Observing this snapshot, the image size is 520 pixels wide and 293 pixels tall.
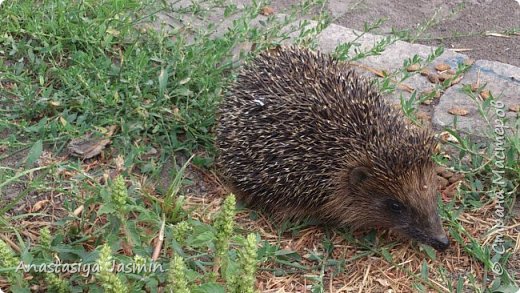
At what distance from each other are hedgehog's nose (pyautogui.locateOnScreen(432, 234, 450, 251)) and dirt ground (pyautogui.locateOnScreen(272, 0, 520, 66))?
258cm

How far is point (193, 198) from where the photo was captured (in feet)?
14.8

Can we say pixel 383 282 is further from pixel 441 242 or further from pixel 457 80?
pixel 457 80

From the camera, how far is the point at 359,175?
173 inches

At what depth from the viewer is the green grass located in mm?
3463

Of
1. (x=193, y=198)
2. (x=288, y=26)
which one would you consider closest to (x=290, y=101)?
(x=193, y=198)

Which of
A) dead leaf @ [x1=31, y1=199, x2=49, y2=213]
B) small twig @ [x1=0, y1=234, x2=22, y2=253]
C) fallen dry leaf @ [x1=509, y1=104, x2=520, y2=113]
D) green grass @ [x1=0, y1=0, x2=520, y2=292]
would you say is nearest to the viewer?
green grass @ [x1=0, y1=0, x2=520, y2=292]

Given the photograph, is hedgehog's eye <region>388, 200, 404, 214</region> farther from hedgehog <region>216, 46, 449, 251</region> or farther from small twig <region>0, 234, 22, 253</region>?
small twig <region>0, 234, 22, 253</region>

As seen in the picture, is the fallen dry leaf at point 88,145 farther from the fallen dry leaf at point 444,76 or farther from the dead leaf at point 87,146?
the fallen dry leaf at point 444,76

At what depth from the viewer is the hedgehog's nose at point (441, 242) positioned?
13.3 feet

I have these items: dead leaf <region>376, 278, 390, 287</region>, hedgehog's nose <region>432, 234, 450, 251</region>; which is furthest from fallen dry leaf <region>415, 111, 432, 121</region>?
dead leaf <region>376, 278, 390, 287</region>

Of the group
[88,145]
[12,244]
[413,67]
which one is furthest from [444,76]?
[12,244]

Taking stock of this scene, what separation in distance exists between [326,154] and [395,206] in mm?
537

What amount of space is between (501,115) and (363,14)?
232 centimetres

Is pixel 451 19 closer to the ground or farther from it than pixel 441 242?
closer to the ground
